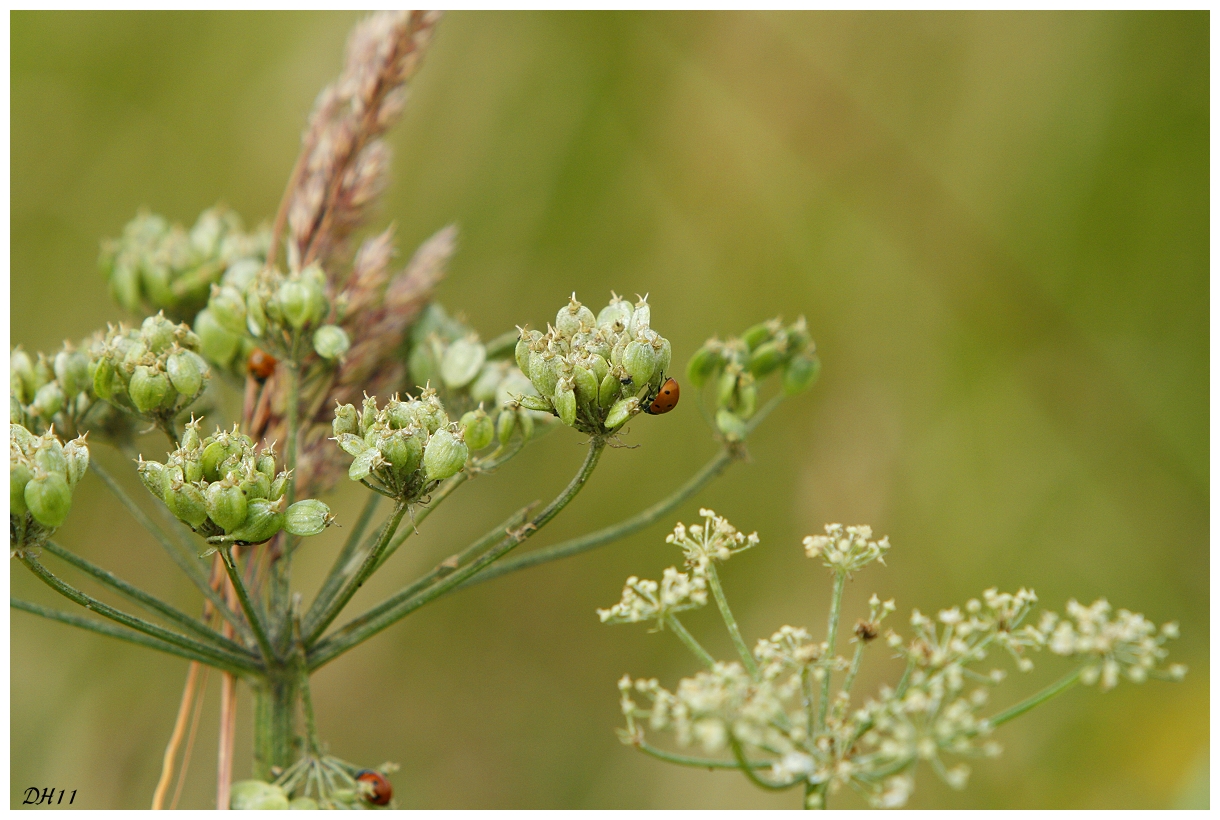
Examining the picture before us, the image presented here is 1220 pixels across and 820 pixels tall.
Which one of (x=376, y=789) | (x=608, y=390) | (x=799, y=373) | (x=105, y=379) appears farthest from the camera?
(x=799, y=373)

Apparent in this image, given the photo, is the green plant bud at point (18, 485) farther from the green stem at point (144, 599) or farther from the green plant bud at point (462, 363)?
the green plant bud at point (462, 363)

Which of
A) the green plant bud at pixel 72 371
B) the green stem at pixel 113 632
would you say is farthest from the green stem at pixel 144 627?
the green plant bud at pixel 72 371

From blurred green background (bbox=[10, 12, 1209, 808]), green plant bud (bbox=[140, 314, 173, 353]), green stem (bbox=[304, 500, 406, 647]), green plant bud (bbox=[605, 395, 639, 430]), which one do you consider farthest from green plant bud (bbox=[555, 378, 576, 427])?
blurred green background (bbox=[10, 12, 1209, 808])

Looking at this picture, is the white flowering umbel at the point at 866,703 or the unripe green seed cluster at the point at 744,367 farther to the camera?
the unripe green seed cluster at the point at 744,367

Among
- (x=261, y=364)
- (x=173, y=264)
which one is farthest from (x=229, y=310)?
(x=173, y=264)

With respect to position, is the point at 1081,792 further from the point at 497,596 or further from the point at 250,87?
the point at 250,87

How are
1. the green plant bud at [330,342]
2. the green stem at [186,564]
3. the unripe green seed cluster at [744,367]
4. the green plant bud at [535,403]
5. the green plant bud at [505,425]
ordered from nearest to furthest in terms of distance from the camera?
the green plant bud at [535,403] → the green stem at [186,564] → the green plant bud at [505,425] → the green plant bud at [330,342] → the unripe green seed cluster at [744,367]

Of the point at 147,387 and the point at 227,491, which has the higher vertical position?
the point at 147,387

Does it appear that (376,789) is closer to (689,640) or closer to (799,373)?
(689,640)
